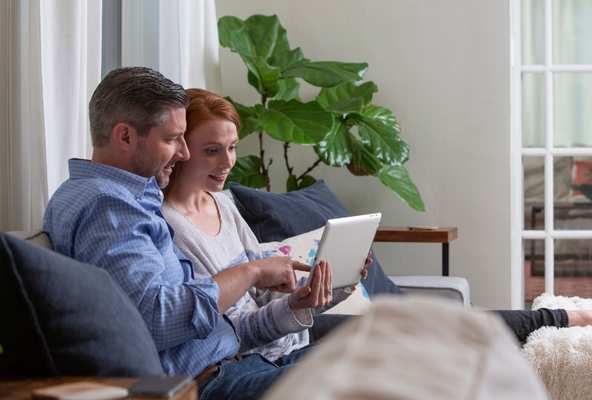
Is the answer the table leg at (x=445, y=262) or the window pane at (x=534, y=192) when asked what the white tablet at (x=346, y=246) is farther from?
the window pane at (x=534, y=192)

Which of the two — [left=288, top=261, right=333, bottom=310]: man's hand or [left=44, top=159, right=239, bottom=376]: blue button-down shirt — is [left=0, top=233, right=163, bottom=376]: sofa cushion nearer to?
[left=44, top=159, right=239, bottom=376]: blue button-down shirt

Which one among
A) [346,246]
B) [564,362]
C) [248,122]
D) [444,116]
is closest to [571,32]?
[444,116]

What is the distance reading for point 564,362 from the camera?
2.38 metres

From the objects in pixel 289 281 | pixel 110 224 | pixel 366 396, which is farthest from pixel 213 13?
pixel 366 396

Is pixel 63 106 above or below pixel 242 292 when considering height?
above

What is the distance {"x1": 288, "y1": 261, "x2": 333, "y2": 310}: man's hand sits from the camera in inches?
86.5

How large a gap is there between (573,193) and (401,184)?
1110mm

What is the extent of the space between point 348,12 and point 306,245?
205 centimetres

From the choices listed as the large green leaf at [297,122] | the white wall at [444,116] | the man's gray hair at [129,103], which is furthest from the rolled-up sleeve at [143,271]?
the white wall at [444,116]

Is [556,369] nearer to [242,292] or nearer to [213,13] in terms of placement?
[242,292]

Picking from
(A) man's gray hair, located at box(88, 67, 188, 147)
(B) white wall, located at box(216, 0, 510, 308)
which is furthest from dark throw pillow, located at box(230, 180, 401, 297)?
(B) white wall, located at box(216, 0, 510, 308)

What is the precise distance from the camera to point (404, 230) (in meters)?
4.06

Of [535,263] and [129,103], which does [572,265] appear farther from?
[129,103]

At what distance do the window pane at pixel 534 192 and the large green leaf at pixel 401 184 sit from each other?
723mm
